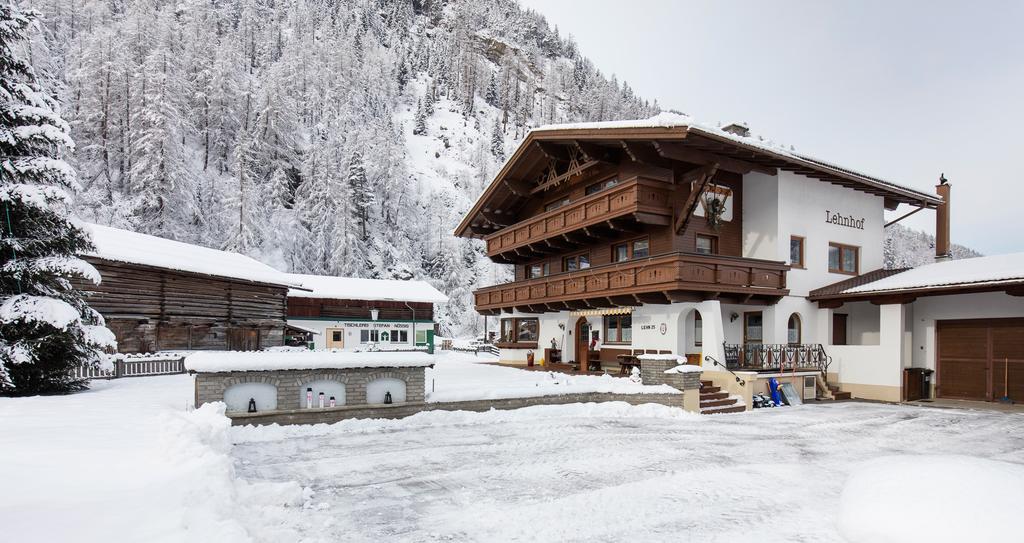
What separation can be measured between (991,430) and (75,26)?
82814 mm

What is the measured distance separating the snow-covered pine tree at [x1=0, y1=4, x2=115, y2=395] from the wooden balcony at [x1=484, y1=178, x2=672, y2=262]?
16503mm

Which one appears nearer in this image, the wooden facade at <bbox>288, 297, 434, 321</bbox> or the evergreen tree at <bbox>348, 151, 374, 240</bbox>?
the wooden facade at <bbox>288, 297, 434, 321</bbox>

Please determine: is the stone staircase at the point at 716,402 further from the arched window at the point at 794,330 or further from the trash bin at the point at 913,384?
the trash bin at the point at 913,384

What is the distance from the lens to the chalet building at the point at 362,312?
3712 cm

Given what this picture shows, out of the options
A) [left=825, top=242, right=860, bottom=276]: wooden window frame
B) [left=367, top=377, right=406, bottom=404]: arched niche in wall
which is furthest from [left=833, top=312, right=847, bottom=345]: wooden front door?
[left=367, top=377, right=406, bottom=404]: arched niche in wall

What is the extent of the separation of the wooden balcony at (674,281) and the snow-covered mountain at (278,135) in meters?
37.3

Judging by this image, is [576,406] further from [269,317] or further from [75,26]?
[75,26]

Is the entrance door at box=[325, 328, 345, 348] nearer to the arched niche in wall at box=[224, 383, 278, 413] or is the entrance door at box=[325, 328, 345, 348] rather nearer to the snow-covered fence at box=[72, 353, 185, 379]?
the snow-covered fence at box=[72, 353, 185, 379]

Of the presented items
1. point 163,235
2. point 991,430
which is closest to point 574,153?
Result: point 991,430

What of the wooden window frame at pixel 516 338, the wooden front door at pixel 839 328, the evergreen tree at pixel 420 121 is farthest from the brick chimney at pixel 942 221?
the evergreen tree at pixel 420 121

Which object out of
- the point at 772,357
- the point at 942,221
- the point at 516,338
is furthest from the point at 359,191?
the point at 942,221

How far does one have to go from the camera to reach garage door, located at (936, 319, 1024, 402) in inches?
712

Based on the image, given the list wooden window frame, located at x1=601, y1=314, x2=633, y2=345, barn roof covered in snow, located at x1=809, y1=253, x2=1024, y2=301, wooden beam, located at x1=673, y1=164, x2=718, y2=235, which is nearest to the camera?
barn roof covered in snow, located at x1=809, y1=253, x2=1024, y2=301

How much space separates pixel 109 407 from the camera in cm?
1058
